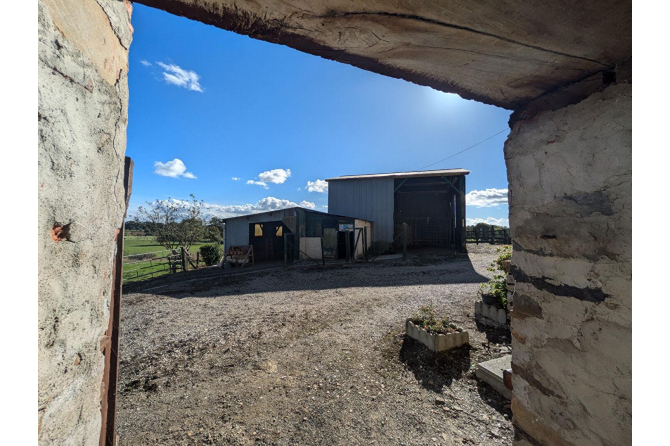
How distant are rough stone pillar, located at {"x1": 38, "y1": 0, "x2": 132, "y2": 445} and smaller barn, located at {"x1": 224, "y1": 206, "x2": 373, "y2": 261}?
11474 mm

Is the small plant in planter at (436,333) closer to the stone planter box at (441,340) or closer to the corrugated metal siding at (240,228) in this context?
the stone planter box at (441,340)

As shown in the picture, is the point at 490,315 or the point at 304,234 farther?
the point at 304,234

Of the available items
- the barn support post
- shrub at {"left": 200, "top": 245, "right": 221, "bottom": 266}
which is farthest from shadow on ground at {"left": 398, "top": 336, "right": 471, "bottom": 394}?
shrub at {"left": 200, "top": 245, "right": 221, "bottom": 266}

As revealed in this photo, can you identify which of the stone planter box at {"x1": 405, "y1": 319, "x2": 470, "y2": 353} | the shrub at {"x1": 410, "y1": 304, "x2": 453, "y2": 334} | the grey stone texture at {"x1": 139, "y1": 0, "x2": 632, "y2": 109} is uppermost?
the grey stone texture at {"x1": 139, "y1": 0, "x2": 632, "y2": 109}

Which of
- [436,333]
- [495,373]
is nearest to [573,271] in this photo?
[495,373]

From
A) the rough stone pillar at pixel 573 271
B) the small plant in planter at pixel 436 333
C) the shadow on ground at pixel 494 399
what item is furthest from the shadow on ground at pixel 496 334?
the rough stone pillar at pixel 573 271

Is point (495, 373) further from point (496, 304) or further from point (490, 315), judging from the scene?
point (496, 304)

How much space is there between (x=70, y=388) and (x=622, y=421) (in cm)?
216

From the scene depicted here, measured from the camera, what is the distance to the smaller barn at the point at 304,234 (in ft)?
42.2

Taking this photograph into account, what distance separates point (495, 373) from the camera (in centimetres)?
292

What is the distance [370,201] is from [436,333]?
532 inches

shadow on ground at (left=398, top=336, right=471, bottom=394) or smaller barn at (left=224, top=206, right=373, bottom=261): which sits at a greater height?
smaller barn at (left=224, top=206, right=373, bottom=261)

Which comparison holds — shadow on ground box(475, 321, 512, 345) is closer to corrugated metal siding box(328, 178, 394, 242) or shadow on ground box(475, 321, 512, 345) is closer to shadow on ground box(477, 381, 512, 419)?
shadow on ground box(477, 381, 512, 419)

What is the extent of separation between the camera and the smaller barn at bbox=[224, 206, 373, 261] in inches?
507
